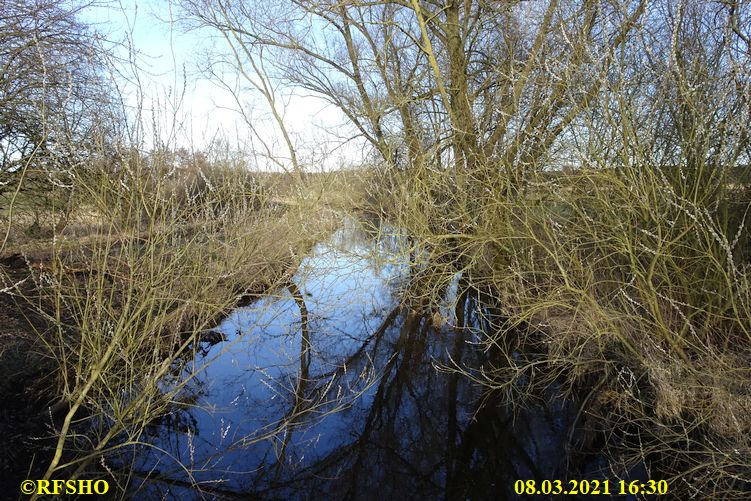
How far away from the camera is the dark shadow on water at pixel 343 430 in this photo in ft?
14.6

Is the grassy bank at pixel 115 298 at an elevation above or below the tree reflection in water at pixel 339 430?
above

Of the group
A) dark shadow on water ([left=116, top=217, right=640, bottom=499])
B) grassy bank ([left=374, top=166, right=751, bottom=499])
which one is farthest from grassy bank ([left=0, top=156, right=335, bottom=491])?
grassy bank ([left=374, top=166, right=751, bottom=499])

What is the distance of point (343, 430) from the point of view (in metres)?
5.38

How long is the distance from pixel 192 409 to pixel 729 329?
572 centimetres

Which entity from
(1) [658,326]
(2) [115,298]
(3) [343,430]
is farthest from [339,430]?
(2) [115,298]

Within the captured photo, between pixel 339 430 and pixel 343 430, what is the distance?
1.8 inches

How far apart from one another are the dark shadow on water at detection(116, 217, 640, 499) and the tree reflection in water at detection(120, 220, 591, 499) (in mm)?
15

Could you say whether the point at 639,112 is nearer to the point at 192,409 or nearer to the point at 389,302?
the point at 192,409

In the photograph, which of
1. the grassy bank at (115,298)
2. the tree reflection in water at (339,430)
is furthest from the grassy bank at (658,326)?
the grassy bank at (115,298)

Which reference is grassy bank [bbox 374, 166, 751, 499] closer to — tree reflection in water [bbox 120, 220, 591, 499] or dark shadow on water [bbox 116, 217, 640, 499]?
dark shadow on water [bbox 116, 217, 640, 499]

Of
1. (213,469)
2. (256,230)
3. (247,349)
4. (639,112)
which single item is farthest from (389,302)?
(639,112)

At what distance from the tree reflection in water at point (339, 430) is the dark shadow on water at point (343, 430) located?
0.05ft

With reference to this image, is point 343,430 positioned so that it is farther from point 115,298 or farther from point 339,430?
point 115,298

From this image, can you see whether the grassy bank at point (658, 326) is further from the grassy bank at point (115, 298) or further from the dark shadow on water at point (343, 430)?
the grassy bank at point (115, 298)
